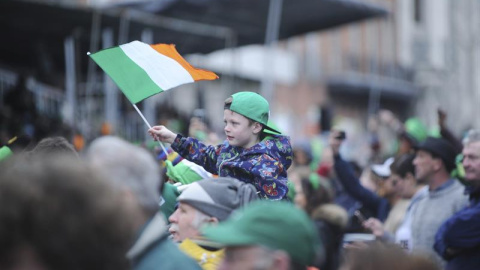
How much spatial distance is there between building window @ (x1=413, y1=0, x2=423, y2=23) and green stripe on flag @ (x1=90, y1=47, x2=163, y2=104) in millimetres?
38477

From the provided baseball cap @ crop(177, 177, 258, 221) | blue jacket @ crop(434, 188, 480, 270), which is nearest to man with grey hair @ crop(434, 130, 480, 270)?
blue jacket @ crop(434, 188, 480, 270)

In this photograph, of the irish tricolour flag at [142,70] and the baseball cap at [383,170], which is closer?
the irish tricolour flag at [142,70]

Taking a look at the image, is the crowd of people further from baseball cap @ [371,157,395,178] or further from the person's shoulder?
baseball cap @ [371,157,395,178]

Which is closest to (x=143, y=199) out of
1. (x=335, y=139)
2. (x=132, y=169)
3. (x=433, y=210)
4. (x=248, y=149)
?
(x=132, y=169)

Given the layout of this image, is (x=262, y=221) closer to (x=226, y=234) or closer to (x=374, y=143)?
(x=226, y=234)

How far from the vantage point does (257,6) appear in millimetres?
14914

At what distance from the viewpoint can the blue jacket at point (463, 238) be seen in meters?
5.69

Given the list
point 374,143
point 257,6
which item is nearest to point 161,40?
point 257,6

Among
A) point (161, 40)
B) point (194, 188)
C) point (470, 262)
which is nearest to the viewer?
point (194, 188)

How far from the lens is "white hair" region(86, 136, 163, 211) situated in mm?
2971

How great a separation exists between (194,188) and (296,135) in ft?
92.0

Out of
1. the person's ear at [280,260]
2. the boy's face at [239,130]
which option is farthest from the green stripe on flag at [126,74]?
the person's ear at [280,260]

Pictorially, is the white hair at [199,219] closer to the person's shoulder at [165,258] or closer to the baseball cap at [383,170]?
the person's shoulder at [165,258]

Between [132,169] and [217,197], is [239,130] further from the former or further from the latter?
[132,169]
